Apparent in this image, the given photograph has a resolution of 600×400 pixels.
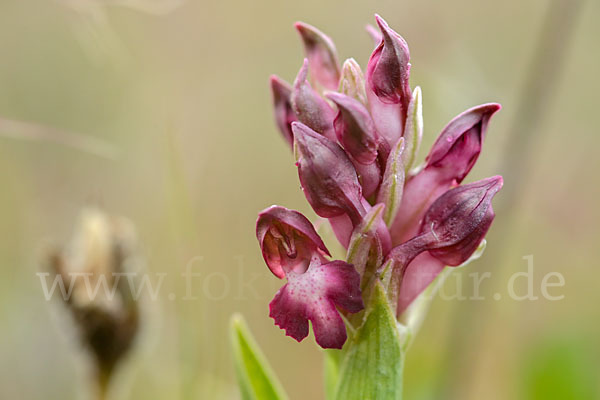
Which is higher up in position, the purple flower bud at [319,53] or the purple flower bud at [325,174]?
the purple flower bud at [319,53]

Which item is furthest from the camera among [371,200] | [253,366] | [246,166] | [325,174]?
[246,166]

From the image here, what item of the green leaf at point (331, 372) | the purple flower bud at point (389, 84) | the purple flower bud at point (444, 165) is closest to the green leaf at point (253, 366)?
the green leaf at point (331, 372)

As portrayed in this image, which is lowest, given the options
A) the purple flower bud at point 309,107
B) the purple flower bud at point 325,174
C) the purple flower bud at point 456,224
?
the purple flower bud at point 456,224

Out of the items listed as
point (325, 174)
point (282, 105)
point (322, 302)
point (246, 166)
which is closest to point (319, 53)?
Answer: point (282, 105)

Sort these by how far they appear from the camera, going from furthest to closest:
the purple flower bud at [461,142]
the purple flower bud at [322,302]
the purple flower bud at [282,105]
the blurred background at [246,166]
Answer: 1. the blurred background at [246,166]
2. the purple flower bud at [282,105]
3. the purple flower bud at [461,142]
4. the purple flower bud at [322,302]

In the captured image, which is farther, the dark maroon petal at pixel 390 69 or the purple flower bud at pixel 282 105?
the purple flower bud at pixel 282 105

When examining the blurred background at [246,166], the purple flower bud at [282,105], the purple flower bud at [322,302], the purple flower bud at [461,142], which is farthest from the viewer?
the blurred background at [246,166]

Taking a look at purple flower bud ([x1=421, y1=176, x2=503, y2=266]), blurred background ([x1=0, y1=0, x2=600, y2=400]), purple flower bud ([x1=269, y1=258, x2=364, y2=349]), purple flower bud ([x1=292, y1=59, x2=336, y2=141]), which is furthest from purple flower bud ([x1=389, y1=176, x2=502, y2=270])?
blurred background ([x1=0, y1=0, x2=600, y2=400])

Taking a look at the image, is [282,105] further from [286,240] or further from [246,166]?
[246,166]

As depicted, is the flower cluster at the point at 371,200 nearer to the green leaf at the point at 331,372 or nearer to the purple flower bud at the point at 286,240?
the purple flower bud at the point at 286,240
